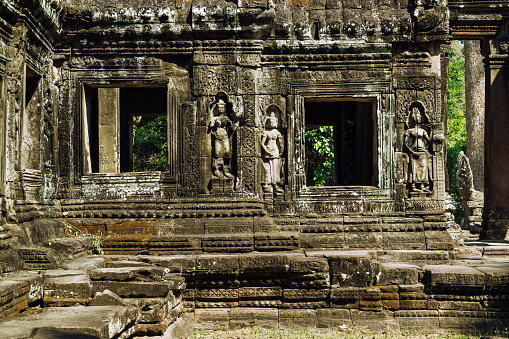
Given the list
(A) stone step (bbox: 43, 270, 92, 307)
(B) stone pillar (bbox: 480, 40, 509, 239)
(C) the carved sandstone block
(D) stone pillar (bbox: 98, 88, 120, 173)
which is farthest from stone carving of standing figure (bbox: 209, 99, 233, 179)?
(B) stone pillar (bbox: 480, 40, 509, 239)

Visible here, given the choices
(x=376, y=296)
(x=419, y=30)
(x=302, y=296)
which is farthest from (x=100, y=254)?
(x=419, y=30)

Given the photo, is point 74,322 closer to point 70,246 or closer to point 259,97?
point 70,246

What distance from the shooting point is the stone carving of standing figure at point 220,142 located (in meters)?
8.55

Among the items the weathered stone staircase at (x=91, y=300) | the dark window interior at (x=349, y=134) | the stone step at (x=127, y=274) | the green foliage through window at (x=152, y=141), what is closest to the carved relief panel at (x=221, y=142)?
the weathered stone staircase at (x=91, y=300)

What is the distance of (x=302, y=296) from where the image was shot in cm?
723

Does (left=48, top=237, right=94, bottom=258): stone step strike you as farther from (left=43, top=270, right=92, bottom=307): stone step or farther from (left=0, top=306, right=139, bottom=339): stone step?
(left=0, top=306, right=139, bottom=339): stone step

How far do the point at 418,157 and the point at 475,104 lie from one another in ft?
36.0

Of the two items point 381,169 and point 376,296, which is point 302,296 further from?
point 381,169

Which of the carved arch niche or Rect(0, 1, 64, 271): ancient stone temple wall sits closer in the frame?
Rect(0, 1, 64, 271): ancient stone temple wall

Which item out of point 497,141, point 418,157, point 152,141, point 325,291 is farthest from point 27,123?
point 152,141

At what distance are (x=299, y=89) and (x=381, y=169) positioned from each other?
1.70 meters

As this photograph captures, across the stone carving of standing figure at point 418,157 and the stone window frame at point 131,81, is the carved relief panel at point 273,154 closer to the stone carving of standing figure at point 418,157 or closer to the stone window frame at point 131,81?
the stone window frame at point 131,81

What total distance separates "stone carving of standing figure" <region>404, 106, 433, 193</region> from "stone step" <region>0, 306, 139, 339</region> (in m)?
4.91

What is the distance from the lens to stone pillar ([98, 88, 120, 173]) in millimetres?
11805
